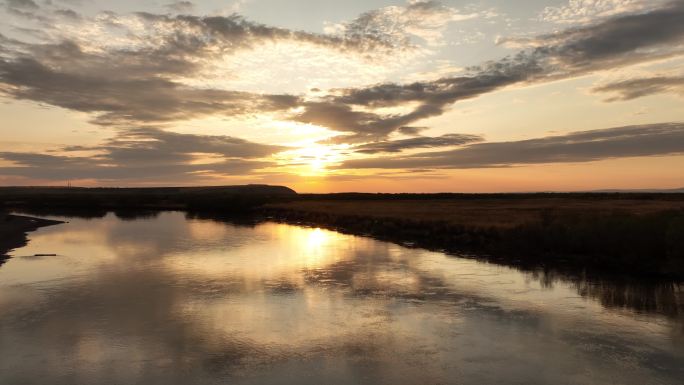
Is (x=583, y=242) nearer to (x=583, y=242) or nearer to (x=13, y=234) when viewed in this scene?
(x=583, y=242)

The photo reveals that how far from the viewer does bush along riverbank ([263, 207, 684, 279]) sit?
24.0m

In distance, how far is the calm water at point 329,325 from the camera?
1164 centimetres

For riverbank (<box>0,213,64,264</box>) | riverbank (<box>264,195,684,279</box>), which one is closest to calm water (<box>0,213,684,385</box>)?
riverbank (<box>264,195,684,279</box>)

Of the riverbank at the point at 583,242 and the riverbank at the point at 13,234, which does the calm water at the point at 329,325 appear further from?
the riverbank at the point at 13,234

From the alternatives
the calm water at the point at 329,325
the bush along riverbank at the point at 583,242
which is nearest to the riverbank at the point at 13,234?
the calm water at the point at 329,325

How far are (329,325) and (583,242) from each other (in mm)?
19405

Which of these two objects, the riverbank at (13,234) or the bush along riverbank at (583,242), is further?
the riverbank at (13,234)

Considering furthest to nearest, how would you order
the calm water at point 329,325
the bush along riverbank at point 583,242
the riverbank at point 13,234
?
the riverbank at point 13,234 < the bush along riverbank at point 583,242 < the calm water at point 329,325

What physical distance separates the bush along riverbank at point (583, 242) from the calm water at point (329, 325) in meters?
3.23

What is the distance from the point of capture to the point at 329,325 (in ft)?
50.5

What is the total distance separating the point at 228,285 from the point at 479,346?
38.4ft

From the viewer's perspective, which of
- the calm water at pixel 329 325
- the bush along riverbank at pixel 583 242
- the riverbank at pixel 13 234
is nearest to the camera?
the calm water at pixel 329 325

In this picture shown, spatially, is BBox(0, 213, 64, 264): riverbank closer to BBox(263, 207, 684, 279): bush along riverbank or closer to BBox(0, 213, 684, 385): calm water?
BBox(0, 213, 684, 385): calm water

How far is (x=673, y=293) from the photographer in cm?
1972
